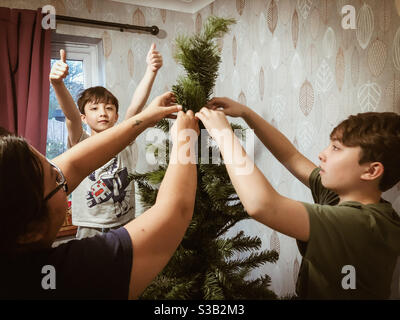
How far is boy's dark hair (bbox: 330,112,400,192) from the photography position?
2.49 feet

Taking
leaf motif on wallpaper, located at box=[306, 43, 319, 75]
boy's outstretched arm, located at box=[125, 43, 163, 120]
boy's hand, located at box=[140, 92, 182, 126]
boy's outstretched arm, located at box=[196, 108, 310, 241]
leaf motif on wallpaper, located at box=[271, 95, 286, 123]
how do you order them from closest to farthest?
boy's outstretched arm, located at box=[196, 108, 310, 241]
boy's hand, located at box=[140, 92, 182, 126]
boy's outstretched arm, located at box=[125, 43, 163, 120]
leaf motif on wallpaper, located at box=[306, 43, 319, 75]
leaf motif on wallpaper, located at box=[271, 95, 286, 123]

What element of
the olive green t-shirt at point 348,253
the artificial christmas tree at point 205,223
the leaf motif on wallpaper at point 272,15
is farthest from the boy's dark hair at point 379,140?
the leaf motif on wallpaper at point 272,15

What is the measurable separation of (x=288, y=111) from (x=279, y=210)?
1.18 m

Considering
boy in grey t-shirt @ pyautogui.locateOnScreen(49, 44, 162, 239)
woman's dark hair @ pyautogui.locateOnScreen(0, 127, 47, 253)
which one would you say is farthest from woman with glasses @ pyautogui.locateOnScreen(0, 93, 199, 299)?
boy in grey t-shirt @ pyautogui.locateOnScreen(49, 44, 162, 239)

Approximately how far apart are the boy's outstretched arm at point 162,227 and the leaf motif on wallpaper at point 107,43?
76.5 inches

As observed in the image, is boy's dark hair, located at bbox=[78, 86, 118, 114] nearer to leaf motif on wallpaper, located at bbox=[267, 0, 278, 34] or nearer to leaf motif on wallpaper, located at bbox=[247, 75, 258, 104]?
leaf motif on wallpaper, located at bbox=[247, 75, 258, 104]

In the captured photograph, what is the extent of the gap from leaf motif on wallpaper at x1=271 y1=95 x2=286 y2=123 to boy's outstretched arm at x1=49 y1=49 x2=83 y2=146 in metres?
1.08

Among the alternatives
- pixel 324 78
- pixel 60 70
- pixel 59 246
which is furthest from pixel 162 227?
pixel 324 78

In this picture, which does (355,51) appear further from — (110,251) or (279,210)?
(110,251)

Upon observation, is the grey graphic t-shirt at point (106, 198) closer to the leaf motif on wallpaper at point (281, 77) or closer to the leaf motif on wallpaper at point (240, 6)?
the leaf motif on wallpaper at point (281, 77)

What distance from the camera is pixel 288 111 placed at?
1.73 m

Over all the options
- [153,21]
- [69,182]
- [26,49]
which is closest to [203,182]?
[69,182]

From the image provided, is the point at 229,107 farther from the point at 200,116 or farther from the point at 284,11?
the point at 284,11
